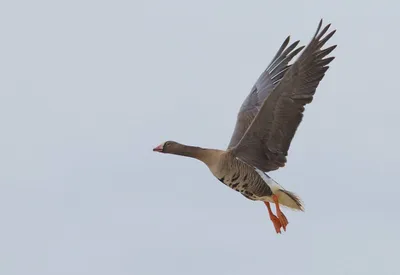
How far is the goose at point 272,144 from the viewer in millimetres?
18547

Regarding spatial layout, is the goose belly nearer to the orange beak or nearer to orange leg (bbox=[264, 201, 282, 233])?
orange leg (bbox=[264, 201, 282, 233])

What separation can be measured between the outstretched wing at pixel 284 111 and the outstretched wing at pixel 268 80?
7.58ft

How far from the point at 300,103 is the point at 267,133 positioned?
3.21 feet

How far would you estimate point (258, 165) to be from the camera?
779 inches

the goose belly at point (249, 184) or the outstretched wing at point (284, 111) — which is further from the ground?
the outstretched wing at point (284, 111)

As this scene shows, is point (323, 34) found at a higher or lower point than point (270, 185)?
higher

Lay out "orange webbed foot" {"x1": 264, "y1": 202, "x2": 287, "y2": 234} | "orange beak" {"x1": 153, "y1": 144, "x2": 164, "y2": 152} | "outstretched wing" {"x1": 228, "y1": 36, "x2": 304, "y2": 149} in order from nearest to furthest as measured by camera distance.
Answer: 1. "orange beak" {"x1": 153, "y1": 144, "x2": 164, "y2": 152}
2. "orange webbed foot" {"x1": 264, "y1": 202, "x2": 287, "y2": 234}
3. "outstretched wing" {"x1": 228, "y1": 36, "x2": 304, "y2": 149}

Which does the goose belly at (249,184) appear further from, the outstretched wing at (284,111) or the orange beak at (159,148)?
the orange beak at (159,148)

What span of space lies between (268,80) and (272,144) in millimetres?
3454

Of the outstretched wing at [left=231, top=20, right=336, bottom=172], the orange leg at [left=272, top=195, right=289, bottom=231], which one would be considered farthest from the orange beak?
the orange leg at [left=272, top=195, right=289, bottom=231]

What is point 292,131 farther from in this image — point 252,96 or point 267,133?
point 252,96

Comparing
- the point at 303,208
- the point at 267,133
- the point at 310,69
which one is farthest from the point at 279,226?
the point at 310,69

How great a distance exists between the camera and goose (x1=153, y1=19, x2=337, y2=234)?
730 inches

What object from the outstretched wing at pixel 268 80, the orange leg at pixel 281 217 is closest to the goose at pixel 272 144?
the orange leg at pixel 281 217
